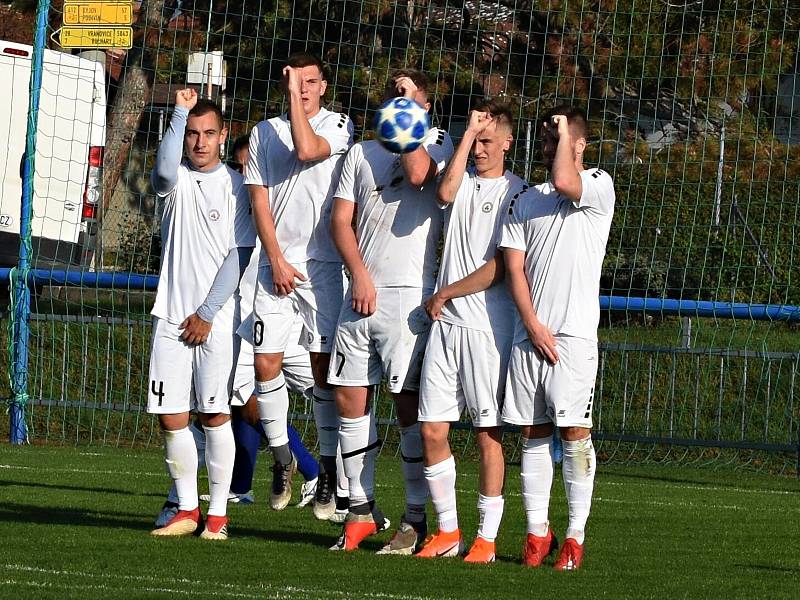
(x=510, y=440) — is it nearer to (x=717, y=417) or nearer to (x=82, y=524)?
(x=717, y=417)

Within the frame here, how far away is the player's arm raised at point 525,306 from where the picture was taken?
6.78 metres

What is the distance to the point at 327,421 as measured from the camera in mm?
8188

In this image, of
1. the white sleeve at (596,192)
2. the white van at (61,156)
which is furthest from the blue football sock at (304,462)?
the white van at (61,156)

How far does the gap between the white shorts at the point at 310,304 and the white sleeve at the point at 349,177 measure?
0.55 metres

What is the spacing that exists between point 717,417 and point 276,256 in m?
7.28

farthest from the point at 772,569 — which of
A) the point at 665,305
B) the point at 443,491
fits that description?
the point at 665,305

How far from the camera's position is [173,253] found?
7578 millimetres

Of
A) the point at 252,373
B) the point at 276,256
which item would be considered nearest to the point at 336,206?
the point at 276,256

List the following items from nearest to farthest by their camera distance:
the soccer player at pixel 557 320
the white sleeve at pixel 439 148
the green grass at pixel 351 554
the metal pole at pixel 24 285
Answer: the green grass at pixel 351 554
the soccer player at pixel 557 320
the white sleeve at pixel 439 148
the metal pole at pixel 24 285

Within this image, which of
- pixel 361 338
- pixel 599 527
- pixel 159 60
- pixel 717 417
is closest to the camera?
pixel 361 338

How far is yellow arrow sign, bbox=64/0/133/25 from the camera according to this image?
14531mm

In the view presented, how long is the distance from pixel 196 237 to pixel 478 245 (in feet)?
4.51

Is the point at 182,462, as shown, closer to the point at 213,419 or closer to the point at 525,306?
the point at 213,419

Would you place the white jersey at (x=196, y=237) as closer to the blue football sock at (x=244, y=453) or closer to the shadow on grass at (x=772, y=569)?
the blue football sock at (x=244, y=453)
